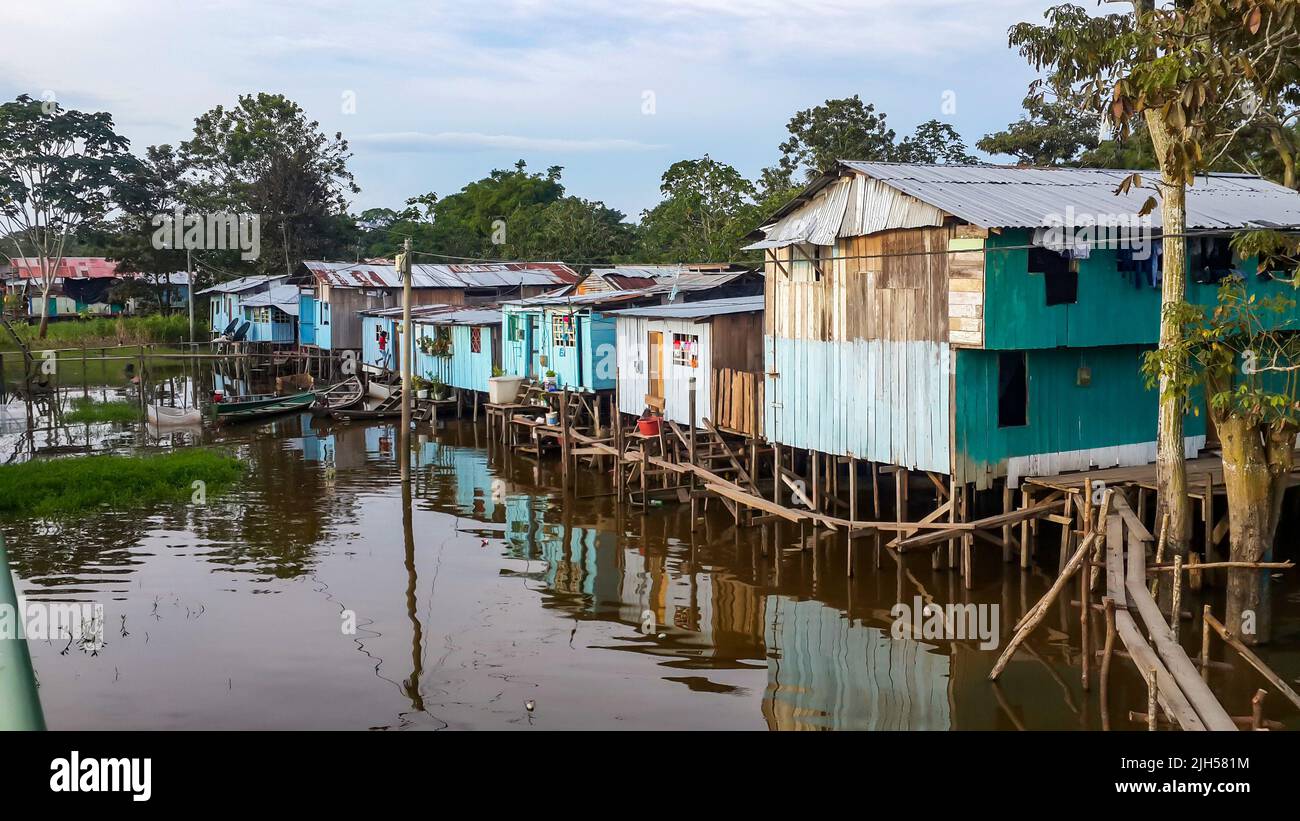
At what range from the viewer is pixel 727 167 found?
44.5 metres

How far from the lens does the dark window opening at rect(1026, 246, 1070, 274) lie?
50.7ft

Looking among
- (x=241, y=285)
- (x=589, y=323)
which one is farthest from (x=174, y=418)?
(x=241, y=285)

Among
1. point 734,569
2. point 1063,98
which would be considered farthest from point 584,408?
point 1063,98

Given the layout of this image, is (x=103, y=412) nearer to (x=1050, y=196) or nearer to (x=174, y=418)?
(x=174, y=418)

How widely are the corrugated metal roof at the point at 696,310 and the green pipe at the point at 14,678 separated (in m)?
20.0

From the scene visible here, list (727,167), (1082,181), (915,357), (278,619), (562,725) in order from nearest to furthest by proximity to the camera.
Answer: (562,725)
(278,619)
(915,357)
(1082,181)
(727,167)

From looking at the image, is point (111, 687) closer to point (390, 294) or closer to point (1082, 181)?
point (1082, 181)

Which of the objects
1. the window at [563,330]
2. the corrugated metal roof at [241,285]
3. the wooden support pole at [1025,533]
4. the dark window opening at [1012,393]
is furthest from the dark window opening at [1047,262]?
the corrugated metal roof at [241,285]

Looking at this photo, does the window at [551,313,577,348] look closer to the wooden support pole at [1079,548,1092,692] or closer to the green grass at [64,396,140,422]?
the green grass at [64,396,140,422]

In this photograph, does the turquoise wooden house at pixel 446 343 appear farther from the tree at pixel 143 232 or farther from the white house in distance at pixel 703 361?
the tree at pixel 143 232

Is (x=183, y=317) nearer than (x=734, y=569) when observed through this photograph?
No

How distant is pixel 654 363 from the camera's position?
24562mm

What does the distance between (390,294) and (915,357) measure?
32.4m

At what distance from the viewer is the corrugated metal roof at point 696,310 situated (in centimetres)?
2200
